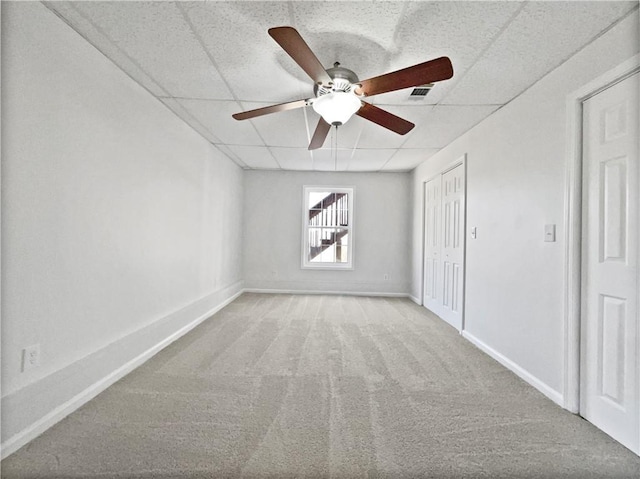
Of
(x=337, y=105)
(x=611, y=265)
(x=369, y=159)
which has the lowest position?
(x=611, y=265)

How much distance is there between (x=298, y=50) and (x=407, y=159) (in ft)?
12.0

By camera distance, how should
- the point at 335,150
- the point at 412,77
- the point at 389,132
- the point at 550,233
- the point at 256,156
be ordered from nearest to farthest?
the point at 412,77
the point at 550,233
the point at 389,132
the point at 335,150
the point at 256,156

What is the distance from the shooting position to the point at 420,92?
2.66 metres

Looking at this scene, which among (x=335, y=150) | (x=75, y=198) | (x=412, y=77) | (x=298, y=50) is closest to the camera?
(x=298, y=50)

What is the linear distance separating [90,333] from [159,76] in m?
1.95

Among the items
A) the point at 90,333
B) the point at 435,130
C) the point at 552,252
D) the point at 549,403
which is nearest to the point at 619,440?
the point at 549,403

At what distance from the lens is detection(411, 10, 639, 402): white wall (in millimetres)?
2141

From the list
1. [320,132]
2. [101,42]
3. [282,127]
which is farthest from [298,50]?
[282,127]

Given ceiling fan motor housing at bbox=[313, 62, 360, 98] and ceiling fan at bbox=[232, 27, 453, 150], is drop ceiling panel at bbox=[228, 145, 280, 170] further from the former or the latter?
ceiling fan motor housing at bbox=[313, 62, 360, 98]

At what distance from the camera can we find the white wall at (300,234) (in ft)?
20.0

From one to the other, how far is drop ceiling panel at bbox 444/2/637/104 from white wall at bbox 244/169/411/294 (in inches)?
134

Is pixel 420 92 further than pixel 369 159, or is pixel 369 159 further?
pixel 369 159

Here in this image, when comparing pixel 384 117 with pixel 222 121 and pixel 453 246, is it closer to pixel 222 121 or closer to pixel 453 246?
pixel 222 121

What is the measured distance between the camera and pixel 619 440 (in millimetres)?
1744
